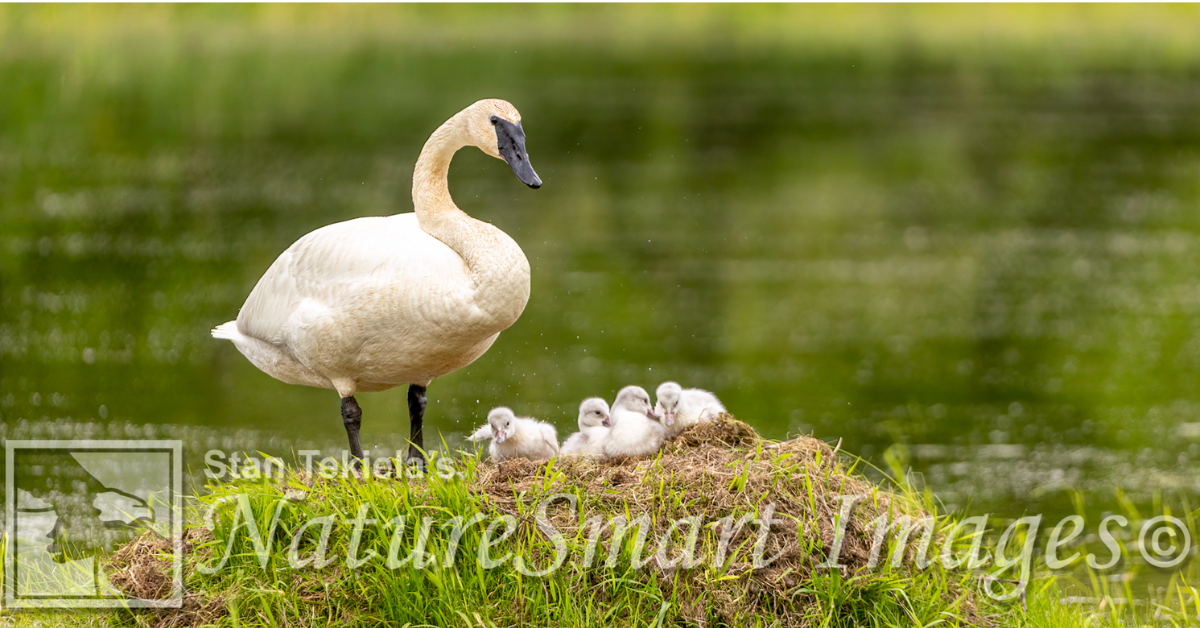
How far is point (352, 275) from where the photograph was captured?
241 inches

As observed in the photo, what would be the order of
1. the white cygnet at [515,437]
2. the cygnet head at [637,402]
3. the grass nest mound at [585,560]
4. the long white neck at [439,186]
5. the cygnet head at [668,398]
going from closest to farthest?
1. the grass nest mound at [585,560]
2. the long white neck at [439,186]
3. the white cygnet at [515,437]
4. the cygnet head at [668,398]
5. the cygnet head at [637,402]

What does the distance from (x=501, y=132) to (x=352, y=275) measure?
1.05 m

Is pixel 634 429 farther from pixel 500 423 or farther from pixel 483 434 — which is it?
pixel 483 434

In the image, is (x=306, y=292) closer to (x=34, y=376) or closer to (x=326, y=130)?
(x=34, y=376)

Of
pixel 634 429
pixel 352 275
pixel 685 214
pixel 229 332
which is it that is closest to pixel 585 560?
pixel 634 429

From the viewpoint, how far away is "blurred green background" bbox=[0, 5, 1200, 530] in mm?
11438

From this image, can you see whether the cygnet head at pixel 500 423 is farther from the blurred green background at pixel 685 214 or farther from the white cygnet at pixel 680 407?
the blurred green background at pixel 685 214

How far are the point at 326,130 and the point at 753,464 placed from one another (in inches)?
831

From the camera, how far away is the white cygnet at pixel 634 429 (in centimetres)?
648

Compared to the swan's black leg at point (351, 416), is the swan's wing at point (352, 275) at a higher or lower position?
higher

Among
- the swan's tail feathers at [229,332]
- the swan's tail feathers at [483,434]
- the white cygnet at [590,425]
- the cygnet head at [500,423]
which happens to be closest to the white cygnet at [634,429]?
the white cygnet at [590,425]

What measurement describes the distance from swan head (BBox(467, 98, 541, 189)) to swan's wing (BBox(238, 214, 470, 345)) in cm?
56

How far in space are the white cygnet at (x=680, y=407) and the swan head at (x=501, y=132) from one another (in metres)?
1.40

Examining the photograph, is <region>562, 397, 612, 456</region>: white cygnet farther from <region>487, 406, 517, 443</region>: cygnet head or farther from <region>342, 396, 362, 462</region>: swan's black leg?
<region>342, 396, 362, 462</region>: swan's black leg
